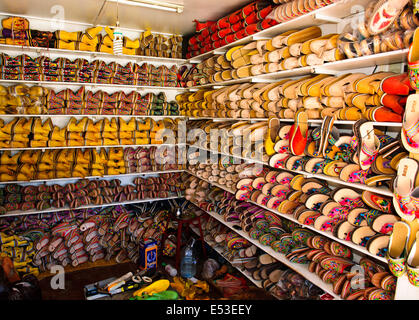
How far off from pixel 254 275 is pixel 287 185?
108cm

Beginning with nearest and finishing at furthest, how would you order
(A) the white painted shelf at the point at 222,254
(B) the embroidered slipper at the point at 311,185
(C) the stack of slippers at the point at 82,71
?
(B) the embroidered slipper at the point at 311,185 → (A) the white painted shelf at the point at 222,254 → (C) the stack of slippers at the point at 82,71

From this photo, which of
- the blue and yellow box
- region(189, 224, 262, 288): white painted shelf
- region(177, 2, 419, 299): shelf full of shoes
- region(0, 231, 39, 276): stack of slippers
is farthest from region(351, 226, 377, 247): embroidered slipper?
region(0, 231, 39, 276): stack of slippers

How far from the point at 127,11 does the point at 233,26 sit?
4.46 feet

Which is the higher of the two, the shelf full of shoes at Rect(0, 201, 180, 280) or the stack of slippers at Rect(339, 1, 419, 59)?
the stack of slippers at Rect(339, 1, 419, 59)

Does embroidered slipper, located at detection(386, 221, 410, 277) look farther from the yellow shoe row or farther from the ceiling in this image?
the yellow shoe row

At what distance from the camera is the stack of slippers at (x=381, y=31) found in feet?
5.95

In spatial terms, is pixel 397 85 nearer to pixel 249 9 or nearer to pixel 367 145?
pixel 367 145

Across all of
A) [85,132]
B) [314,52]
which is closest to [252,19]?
[314,52]

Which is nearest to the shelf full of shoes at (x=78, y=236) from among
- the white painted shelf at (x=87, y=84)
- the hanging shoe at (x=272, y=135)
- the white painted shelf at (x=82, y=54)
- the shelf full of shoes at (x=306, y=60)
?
the white painted shelf at (x=87, y=84)

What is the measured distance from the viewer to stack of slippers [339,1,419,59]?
1.81 meters

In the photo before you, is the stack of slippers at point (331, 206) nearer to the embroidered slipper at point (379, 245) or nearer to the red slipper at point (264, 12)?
the embroidered slipper at point (379, 245)

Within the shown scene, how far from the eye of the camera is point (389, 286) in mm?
1965

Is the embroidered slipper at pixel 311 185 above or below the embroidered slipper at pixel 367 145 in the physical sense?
below

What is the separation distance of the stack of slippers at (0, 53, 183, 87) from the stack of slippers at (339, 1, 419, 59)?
3212mm
